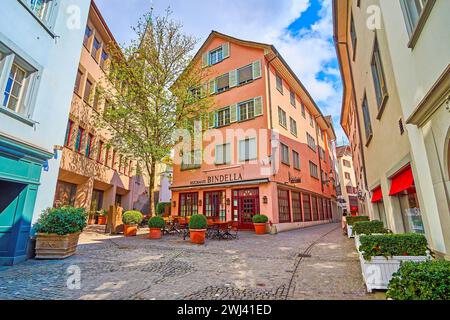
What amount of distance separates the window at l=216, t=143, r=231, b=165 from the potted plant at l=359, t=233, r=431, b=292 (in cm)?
1313

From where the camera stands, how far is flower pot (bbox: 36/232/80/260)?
23.1ft

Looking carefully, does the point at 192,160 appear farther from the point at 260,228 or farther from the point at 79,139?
the point at 260,228

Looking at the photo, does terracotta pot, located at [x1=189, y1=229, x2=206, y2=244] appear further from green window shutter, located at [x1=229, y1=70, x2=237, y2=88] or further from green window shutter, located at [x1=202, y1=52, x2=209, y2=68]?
green window shutter, located at [x1=202, y1=52, x2=209, y2=68]

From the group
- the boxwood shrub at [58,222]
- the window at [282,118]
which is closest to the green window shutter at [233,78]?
the window at [282,118]

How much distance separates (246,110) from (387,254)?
46.9 feet

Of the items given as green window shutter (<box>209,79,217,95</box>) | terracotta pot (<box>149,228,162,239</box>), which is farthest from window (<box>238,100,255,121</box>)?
terracotta pot (<box>149,228,162,239</box>)

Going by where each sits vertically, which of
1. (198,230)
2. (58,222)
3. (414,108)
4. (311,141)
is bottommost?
(198,230)

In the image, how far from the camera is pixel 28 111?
279 inches

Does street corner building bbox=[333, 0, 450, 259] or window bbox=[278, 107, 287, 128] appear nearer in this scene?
street corner building bbox=[333, 0, 450, 259]

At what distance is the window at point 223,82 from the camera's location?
19.0m

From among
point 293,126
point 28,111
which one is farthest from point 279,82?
point 28,111

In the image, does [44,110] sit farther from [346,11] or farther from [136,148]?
[346,11]

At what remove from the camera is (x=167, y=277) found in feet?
17.2

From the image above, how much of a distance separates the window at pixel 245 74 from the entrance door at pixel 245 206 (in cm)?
851
